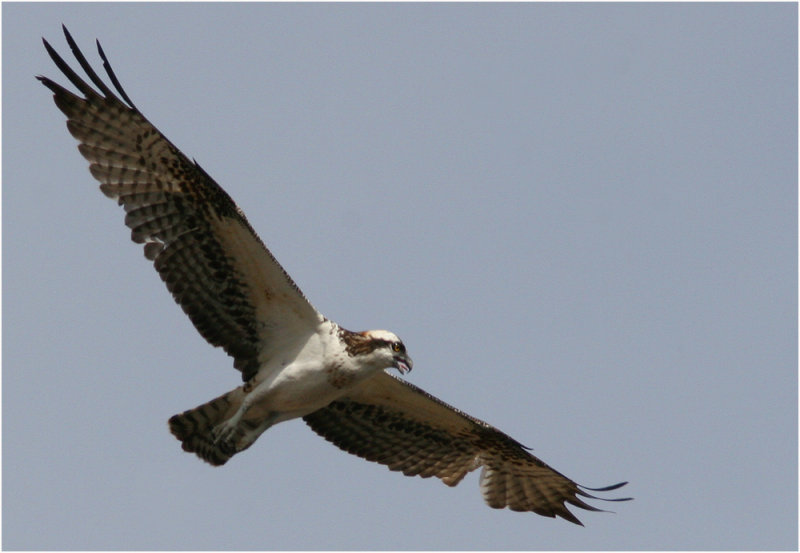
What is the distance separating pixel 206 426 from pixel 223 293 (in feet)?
4.47

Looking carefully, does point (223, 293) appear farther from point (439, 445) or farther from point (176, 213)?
point (439, 445)

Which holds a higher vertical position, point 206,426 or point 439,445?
point 439,445

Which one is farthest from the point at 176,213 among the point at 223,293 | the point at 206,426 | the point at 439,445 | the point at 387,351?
the point at 439,445

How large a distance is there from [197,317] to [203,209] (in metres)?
1.16

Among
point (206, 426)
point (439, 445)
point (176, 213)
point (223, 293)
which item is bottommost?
point (206, 426)

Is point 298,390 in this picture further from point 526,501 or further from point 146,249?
point 526,501

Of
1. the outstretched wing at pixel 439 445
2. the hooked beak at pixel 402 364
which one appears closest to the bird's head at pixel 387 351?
the hooked beak at pixel 402 364

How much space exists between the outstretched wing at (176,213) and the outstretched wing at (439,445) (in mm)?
1661

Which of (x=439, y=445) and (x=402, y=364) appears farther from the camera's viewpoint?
(x=439, y=445)

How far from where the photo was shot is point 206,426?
14.0 meters

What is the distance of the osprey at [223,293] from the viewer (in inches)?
526

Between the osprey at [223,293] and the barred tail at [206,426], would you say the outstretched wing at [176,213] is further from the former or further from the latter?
the barred tail at [206,426]

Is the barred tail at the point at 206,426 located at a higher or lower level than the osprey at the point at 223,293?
lower

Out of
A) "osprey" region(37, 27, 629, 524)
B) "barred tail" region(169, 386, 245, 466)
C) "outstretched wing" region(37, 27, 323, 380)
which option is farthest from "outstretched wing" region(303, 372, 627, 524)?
"outstretched wing" region(37, 27, 323, 380)
